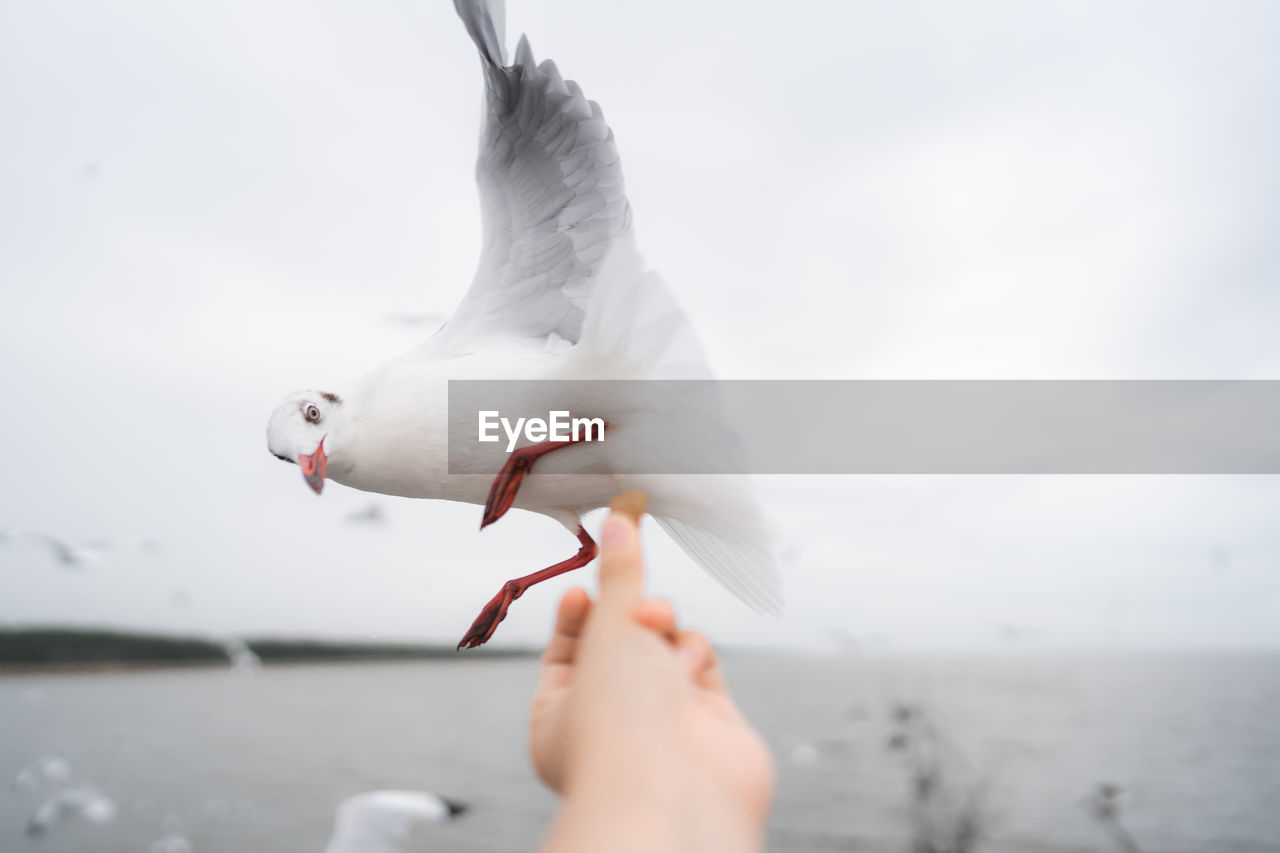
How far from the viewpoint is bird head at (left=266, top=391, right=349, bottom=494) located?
1190 mm

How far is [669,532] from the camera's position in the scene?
1706 millimetres

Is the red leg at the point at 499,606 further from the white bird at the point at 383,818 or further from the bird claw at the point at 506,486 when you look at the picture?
the white bird at the point at 383,818

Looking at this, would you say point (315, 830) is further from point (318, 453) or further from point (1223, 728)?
point (1223, 728)

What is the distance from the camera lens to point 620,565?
1.91ft

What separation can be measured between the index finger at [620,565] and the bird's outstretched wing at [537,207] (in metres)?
1.08

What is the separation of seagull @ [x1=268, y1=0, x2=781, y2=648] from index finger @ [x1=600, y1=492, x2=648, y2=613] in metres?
0.67

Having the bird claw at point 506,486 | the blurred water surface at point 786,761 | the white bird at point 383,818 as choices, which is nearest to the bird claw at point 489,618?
the bird claw at point 506,486

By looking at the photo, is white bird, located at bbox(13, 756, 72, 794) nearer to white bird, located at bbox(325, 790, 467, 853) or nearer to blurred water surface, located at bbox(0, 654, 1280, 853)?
blurred water surface, located at bbox(0, 654, 1280, 853)

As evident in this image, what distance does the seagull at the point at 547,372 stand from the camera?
1348mm

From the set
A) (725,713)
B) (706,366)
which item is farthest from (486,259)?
(725,713)

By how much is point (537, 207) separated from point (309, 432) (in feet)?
2.34

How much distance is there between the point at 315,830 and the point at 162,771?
5.56 meters

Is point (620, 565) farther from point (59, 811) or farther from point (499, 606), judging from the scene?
point (59, 811)

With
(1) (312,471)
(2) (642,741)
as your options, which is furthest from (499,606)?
(2) (642,741)
